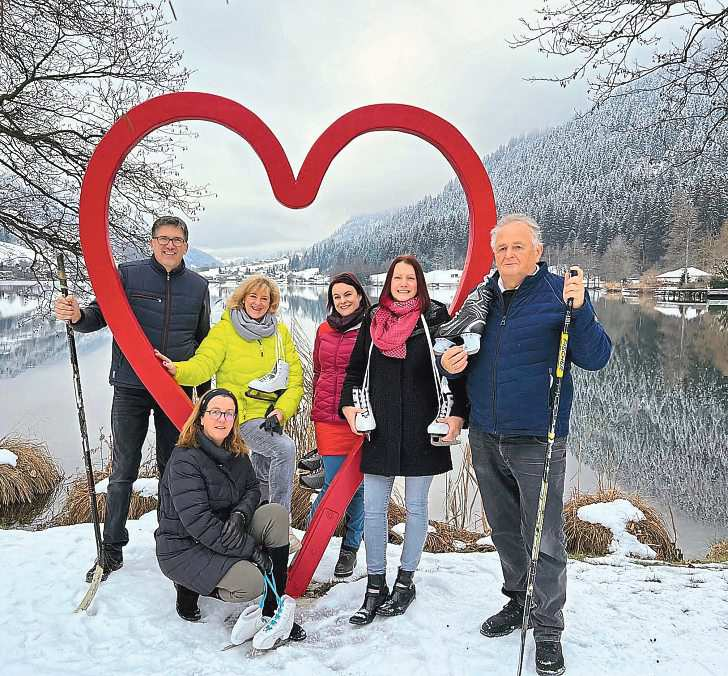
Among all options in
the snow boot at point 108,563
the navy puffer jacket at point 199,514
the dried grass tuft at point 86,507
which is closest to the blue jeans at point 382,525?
the navy puffer jacket at point 199,514

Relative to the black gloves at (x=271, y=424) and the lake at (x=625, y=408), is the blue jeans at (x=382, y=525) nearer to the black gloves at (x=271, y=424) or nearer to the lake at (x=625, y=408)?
the black gloves at (x=271, y=424)

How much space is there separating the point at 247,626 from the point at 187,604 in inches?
17.3

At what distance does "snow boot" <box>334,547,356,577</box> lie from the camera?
3799 mm

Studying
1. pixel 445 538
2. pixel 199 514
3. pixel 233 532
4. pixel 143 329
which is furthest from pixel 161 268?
pixel 445 538

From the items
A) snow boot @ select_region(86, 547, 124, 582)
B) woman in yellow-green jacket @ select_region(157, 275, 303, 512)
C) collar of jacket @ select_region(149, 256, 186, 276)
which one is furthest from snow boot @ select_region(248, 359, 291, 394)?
snow boot @ select_region(86, 547, 124, 582)

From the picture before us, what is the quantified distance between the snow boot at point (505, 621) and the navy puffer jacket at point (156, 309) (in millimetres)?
2252

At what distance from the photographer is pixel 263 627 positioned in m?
2.95

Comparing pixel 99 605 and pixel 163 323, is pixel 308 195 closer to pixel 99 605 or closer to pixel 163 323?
pixel 163 323

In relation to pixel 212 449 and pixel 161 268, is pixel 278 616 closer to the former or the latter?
pixel 212 449

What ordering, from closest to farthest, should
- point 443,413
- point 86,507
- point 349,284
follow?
point 443,413
point 349,284
point 86,507

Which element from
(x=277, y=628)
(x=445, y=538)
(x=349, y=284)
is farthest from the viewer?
(x=445, y=538)

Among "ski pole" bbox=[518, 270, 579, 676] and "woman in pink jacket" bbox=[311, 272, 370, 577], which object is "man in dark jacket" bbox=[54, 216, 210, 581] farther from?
"ski pole" bbox=[518, 270, 579, 676]

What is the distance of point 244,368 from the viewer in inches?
137

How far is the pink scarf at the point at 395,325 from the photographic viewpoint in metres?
3.12
